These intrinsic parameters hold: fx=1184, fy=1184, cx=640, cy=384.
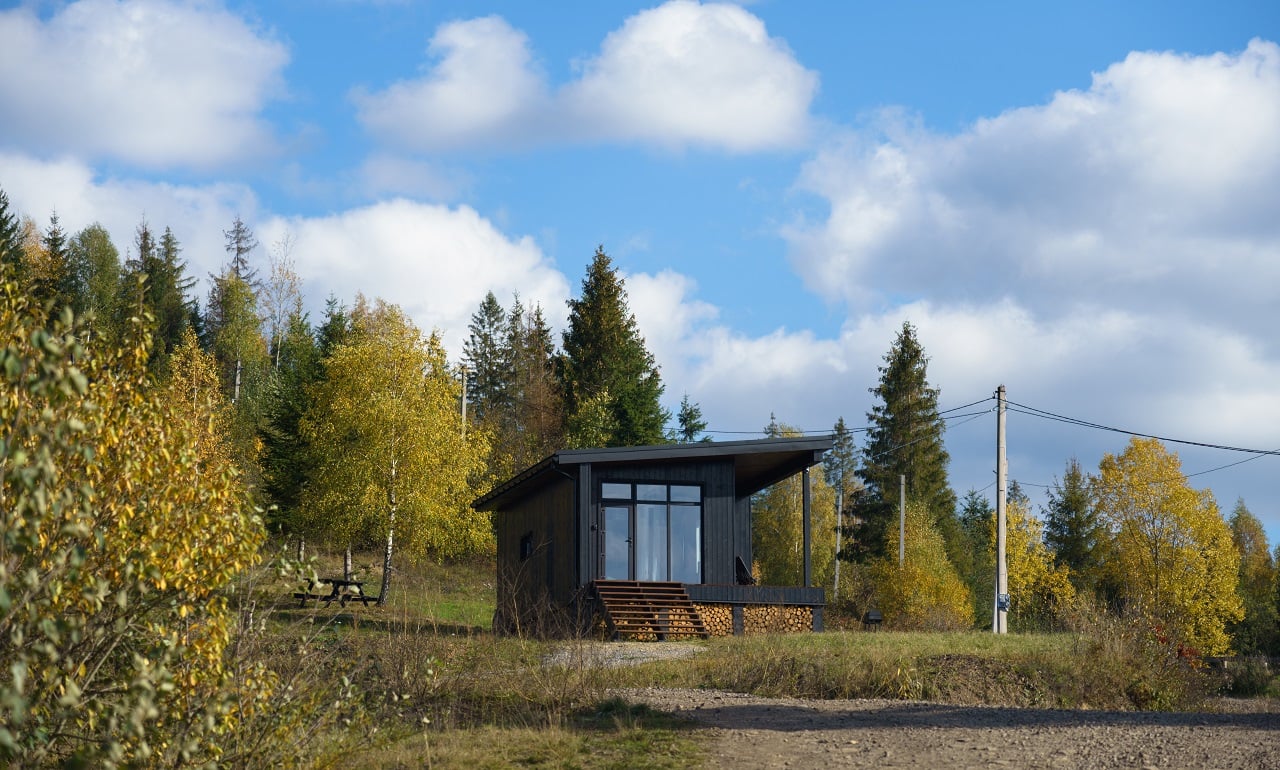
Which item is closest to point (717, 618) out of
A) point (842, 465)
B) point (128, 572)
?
point (128, 572)

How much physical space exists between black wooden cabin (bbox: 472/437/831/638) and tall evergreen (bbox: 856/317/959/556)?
24.4 meters

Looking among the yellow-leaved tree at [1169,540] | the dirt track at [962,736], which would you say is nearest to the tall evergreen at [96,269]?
the yellow-leaved tree at [1169,540]

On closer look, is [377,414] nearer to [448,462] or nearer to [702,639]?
[448,462]

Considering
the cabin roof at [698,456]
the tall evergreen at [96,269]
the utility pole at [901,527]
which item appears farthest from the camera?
the tall evergreen at [96,269]

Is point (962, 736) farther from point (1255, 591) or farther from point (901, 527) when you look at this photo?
point (1255, 591)

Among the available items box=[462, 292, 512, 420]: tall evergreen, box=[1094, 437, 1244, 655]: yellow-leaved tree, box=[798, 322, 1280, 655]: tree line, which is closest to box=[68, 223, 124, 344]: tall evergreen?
box=[462, 292, 512, 420]: tall evergreen

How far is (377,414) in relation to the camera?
109 feet

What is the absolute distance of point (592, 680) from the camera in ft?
42.8

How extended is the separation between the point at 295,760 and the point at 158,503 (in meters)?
2.44

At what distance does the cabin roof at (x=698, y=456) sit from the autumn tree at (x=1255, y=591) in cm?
1843

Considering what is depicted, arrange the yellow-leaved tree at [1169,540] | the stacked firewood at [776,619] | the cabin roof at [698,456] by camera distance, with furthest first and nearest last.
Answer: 1. the yellow-leaved tree at [1169,540]
2. the stacked firewood at [776,619]
3. the cabin roof at [698,456]

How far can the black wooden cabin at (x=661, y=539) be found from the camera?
23156 millimetres

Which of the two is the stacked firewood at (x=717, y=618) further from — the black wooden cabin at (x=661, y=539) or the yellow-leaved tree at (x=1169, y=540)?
the yellow-leaved tree at (x=1169, y=540)

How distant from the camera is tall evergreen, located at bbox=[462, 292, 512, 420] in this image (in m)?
57.4
